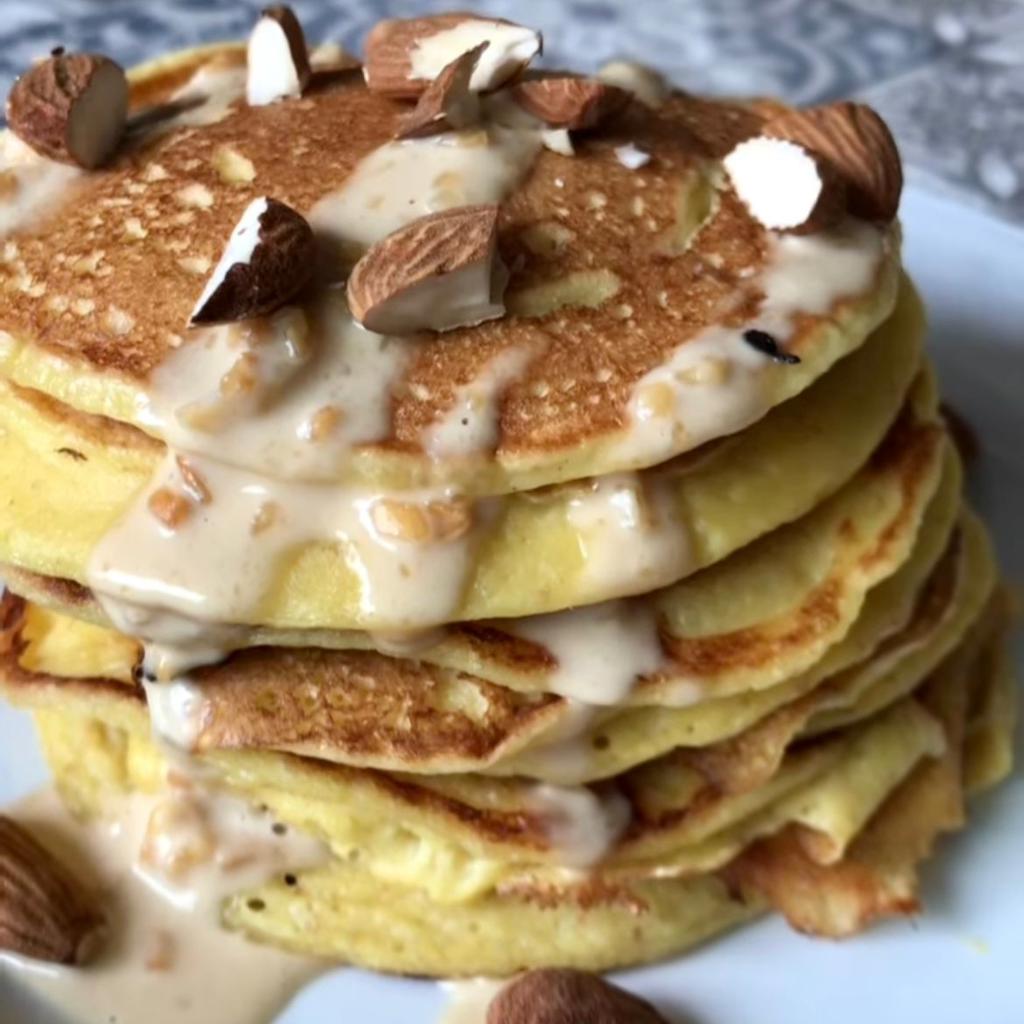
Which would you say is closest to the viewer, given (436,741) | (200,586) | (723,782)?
(200,586)

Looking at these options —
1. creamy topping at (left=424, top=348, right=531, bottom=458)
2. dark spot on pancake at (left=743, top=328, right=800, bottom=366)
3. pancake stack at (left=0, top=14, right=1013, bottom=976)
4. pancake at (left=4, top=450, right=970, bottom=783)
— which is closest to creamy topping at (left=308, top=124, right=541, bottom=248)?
pancake stack at (left=0, top=14, right=1013, bottom=976)

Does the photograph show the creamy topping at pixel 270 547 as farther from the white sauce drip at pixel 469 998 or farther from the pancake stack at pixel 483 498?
the white sauce drip at pixel 469 998

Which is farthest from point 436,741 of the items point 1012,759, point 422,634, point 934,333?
point 934,333

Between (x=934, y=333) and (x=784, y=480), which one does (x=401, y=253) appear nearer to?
(x=784, y=480)

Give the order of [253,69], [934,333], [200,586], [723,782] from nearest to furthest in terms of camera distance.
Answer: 1. [200,586]
2. [723,782]
3. [253,69]
4. [934,333]

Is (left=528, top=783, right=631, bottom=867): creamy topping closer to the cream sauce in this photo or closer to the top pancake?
the cream sauce

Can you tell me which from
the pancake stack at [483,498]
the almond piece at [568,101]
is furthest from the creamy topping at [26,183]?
the almond piece at [568,101]
